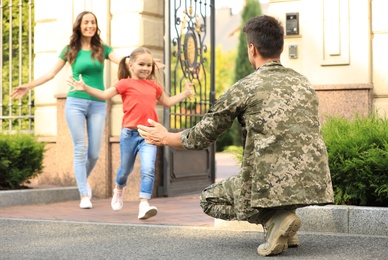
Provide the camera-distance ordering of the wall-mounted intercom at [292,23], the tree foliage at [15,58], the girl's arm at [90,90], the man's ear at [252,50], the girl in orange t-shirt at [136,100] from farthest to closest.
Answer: the tree foliage at [15,58], the wall-mounted intercom at [292,23], the girl in orange t-shirt at [136,100], the girl's arm at [90,90], the man's ear at [252,50]

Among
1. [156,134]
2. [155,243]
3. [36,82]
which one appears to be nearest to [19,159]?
[36,82]

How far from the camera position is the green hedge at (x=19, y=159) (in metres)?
9.85

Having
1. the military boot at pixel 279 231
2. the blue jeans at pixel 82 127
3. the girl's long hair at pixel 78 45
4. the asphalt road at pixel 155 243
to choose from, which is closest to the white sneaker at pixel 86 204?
the blue jeans at pixel 82 127

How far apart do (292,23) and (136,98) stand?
2527 millimetres

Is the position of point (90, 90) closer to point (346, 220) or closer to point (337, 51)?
point (346, 220)

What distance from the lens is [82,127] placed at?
9.16 meters

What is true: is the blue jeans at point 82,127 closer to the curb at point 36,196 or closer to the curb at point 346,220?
the curb at point 36,196

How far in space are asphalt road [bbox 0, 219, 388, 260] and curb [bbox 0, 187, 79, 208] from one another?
2114 millimetres

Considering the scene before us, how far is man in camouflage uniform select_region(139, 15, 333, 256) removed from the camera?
5.23 m

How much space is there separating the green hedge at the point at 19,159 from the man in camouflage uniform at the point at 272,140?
15.9 ft

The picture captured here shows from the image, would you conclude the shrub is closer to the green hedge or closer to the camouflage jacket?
the camouflage jacket

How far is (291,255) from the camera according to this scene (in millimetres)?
5414

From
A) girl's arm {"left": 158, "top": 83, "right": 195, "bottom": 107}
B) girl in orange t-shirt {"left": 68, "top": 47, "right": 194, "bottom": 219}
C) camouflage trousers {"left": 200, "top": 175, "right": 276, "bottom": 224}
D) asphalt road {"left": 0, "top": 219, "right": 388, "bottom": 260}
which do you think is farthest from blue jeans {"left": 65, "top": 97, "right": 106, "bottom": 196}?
camouflage trousers {"left": 200, "top": 175, "right": 276, "bottom": 224}

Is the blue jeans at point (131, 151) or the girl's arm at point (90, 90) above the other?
the girl's arm at point (90, 90)
